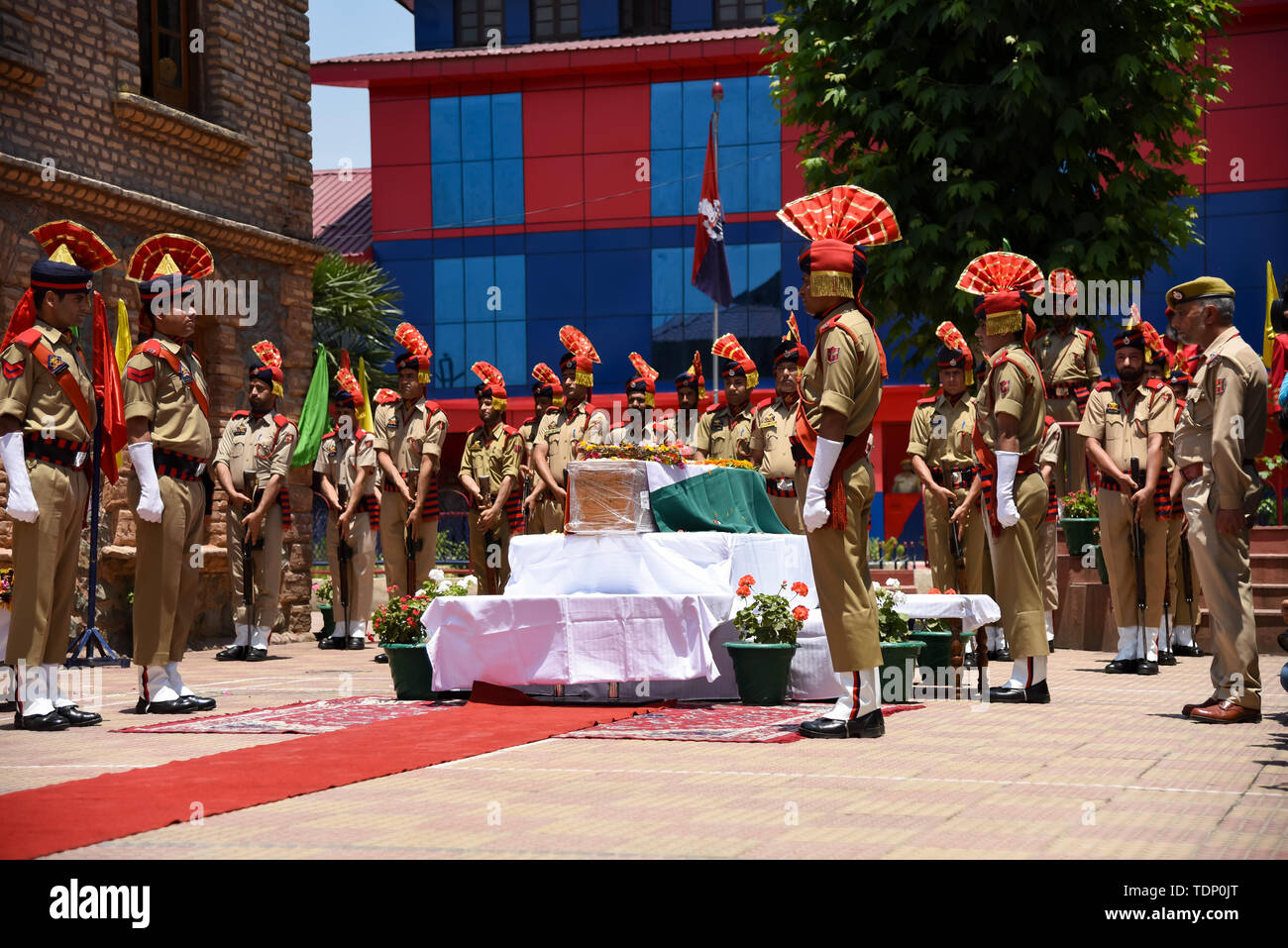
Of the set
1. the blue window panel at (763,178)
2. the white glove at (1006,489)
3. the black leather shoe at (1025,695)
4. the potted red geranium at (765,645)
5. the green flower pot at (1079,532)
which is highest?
the blue window panel at (763,178)

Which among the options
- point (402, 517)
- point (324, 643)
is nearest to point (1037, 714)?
point (402, 517)

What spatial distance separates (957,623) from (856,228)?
129 inches

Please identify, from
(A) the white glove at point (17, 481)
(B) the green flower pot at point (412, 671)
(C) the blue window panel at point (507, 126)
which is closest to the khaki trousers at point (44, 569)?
(A) the white glove at point (17, 481)

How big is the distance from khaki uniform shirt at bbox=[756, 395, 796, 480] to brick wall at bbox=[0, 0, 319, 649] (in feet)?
18.3

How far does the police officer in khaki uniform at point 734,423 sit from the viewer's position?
47.8 feet

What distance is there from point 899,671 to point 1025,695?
0.81 metres

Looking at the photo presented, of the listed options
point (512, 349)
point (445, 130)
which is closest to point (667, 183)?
point (512, 349)

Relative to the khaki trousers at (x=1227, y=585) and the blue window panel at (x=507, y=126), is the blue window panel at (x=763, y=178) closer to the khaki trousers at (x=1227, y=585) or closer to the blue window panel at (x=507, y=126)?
the blue window panel at (x=507, y=126)

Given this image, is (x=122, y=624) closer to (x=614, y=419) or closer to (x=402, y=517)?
(x=402, y=517)

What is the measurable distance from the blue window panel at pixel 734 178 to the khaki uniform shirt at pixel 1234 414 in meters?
30.1

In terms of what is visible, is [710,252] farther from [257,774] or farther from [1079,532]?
[257,774]

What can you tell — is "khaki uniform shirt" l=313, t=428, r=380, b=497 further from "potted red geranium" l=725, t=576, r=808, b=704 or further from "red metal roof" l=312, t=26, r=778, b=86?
"red metal roof" l=312, t=26, r=778, b=86
